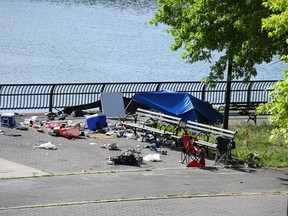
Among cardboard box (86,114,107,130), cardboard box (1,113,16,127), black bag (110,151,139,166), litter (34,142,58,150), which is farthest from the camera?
cardboard box (86,114,107,130)

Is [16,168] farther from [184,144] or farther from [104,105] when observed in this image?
[104,105]

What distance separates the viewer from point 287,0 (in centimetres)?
1692

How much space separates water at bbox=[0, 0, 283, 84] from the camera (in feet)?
201

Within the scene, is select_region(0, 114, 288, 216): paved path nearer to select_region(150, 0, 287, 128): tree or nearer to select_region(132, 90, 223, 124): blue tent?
select_region(132, 90, 223, 124): blue tent

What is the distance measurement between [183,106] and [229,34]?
336 centimetres

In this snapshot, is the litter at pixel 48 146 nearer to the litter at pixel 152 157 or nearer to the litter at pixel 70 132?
the litter at pixel 70 132

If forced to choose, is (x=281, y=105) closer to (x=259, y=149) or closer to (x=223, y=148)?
(x=223, y=148)

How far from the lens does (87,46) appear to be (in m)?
77.2

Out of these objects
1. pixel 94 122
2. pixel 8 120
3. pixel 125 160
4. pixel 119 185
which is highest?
pixel 94 122

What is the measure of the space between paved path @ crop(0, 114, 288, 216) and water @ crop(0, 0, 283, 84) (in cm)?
3030

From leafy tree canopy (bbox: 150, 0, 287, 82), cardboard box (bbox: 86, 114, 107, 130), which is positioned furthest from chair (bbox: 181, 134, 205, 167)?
cardboard box (bbox: 86, 114, 107, 130)

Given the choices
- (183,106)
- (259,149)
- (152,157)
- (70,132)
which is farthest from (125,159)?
(183,106)

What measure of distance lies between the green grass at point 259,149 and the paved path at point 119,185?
1065 mm

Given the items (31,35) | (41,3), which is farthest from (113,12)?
(31,35)
